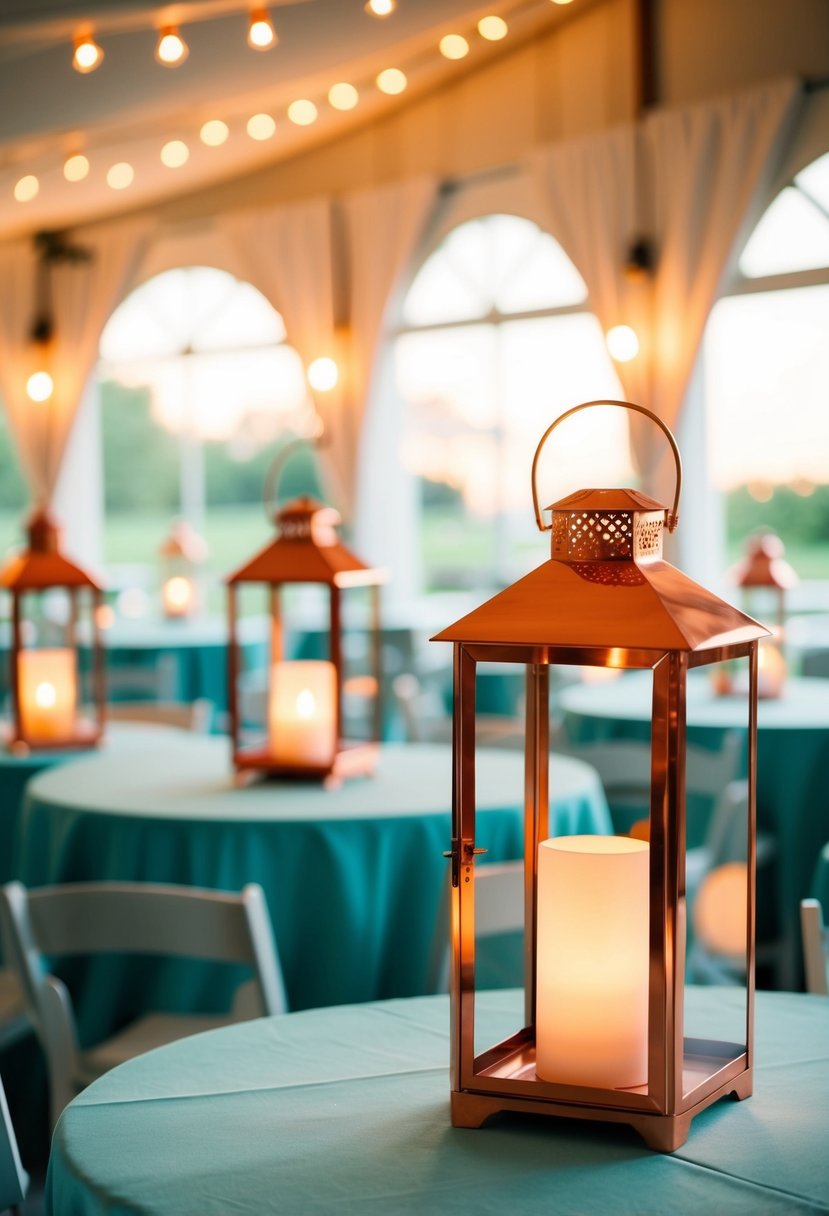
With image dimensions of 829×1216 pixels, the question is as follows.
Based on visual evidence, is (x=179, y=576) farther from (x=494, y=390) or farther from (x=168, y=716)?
(x=168, y=716)

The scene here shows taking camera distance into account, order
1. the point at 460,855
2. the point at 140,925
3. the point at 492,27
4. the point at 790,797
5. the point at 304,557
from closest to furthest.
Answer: the point at 460,855, the point at 140,925, the point at 304,557, the point at 790,797, the point at 492,27

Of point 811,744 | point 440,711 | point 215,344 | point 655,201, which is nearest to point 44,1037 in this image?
point 811,744

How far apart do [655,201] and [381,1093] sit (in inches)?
248

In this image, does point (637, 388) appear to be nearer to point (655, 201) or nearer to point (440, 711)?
point (655, 201)

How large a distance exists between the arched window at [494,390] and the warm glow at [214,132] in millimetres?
1431

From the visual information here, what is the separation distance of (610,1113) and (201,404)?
917 cm

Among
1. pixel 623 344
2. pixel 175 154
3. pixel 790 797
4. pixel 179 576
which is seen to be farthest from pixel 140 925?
pixel 175 154

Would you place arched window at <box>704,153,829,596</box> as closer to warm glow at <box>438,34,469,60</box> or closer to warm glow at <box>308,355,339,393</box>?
warm glow at <box>438,34,469,60</box>

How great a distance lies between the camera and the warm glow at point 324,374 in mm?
8430

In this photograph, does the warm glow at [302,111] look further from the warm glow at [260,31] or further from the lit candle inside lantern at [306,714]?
the lit candle inside lantern at [306,714]

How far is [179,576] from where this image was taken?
8000 mm

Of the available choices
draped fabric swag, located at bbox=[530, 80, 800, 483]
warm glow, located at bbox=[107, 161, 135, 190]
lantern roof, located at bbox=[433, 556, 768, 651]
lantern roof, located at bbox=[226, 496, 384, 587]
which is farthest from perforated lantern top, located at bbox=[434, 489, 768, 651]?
warm glow, located at bbox=[107, 161, 135, 190]

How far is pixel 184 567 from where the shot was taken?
8.32m

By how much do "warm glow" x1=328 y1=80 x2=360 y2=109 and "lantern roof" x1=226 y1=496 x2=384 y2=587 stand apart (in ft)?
15.9
